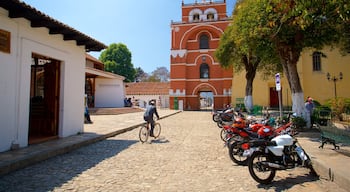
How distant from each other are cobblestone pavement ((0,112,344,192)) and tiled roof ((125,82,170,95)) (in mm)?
33842

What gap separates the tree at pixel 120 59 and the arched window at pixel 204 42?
58.3 feet

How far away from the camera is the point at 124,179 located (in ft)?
14.8

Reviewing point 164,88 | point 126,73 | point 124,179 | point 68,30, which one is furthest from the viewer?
point 126,73

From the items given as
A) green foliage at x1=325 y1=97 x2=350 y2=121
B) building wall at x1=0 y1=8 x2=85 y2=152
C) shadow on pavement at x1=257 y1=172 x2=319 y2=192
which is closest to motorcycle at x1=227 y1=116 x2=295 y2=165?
shadow on pavement at x1=257 y1=172 x2=319 y2=192

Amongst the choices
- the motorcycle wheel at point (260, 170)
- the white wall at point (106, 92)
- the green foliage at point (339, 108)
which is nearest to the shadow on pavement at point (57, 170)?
the motorcycle wheel at point (260, 170)

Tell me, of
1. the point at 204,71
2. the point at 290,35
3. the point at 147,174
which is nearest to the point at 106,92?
the point at 204,71

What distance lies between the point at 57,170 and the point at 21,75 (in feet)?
9.96

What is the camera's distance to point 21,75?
21.0ft

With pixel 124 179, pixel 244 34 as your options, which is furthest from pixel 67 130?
pixel 244 34

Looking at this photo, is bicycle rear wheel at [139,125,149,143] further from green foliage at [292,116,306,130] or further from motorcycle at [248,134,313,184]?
green foliage at [292,116,306,130]

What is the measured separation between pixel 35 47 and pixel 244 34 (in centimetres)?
838

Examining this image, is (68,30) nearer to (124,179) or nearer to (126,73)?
(124,179)

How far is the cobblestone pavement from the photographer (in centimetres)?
411

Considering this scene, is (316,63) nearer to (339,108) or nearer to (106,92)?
(339,108)
